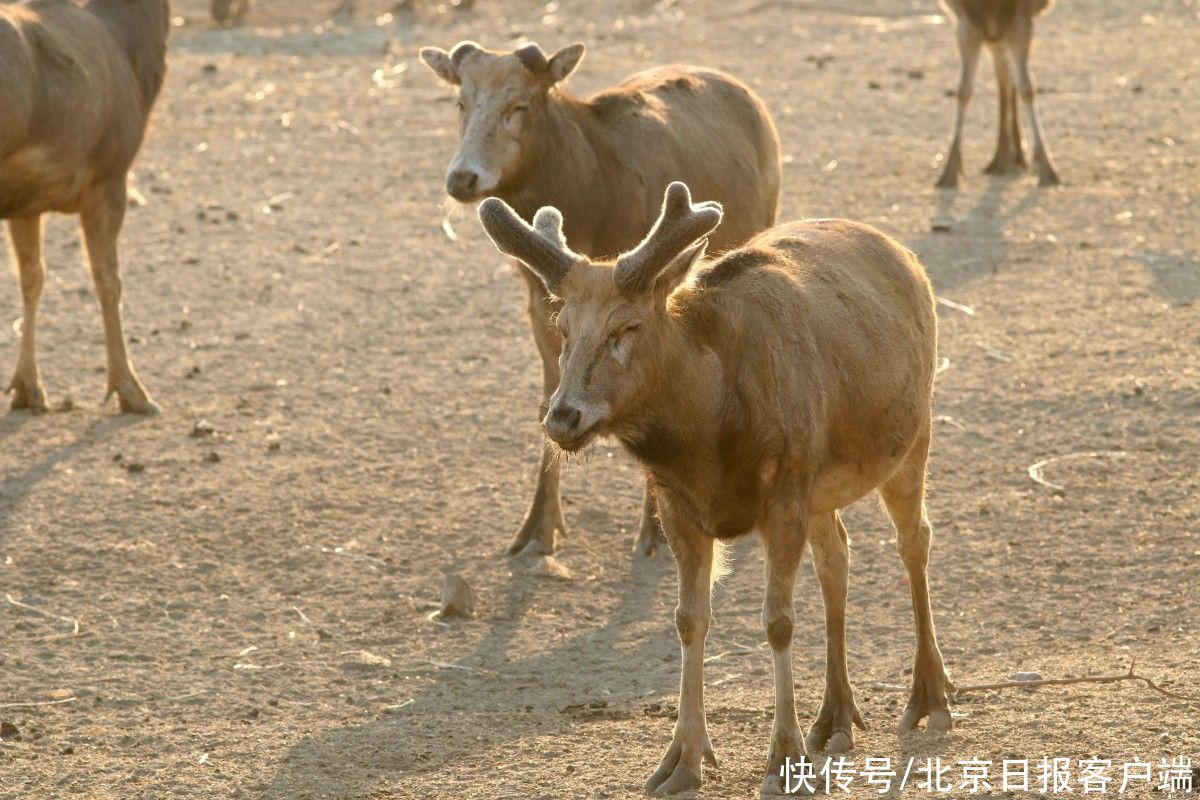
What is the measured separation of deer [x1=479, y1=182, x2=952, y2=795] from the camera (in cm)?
605

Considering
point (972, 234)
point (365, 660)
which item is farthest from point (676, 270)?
point (972, 234)

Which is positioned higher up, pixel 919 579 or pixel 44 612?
pixel 919 579

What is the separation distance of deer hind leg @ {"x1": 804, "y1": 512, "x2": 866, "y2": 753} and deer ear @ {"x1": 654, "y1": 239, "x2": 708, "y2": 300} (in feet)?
4.02

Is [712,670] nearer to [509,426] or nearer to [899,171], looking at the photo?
[509,426]

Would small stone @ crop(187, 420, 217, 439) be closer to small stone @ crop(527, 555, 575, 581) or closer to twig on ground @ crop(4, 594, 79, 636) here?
twig on ground @ crop(4, 594, 79, 636)

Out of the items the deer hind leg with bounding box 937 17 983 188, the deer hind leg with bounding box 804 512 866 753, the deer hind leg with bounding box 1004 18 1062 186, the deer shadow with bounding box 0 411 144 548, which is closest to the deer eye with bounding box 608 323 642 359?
the deer hind leg with bounding box 804 512 866 753

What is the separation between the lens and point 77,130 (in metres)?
10.8

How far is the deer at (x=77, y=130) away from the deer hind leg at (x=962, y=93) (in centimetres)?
672

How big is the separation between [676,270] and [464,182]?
2.70 metres

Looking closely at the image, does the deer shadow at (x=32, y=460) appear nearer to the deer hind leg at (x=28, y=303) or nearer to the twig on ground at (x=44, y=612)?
the deer hind leg at (x=28, y=303)

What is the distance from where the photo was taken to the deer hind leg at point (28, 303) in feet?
36.4

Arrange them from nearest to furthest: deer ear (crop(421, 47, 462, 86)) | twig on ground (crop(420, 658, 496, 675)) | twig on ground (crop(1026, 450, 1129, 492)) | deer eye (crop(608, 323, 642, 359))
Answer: deer eye (crop(608, 323, 642, 359)) < twig on ground (crop(420, 658, 496, 675)) < deer ear (crop(421, 47, 462, 86)) < twig on ground (crop(1026, 450, 1129, 492))

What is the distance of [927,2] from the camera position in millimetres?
24344

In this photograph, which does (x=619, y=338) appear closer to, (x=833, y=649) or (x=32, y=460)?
(x=833, y=649)
